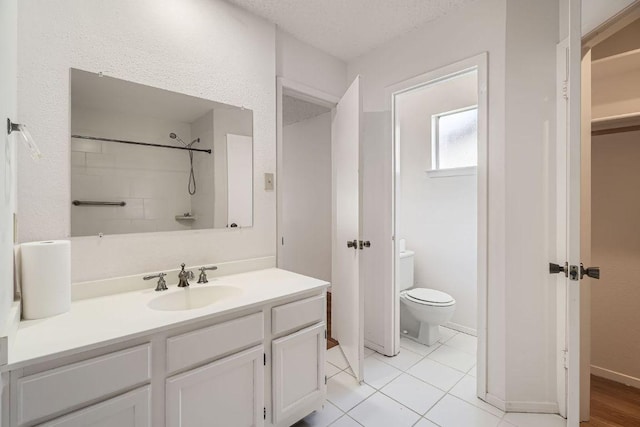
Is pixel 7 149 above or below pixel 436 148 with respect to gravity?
below

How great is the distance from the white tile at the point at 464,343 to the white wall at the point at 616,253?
2.48 ft

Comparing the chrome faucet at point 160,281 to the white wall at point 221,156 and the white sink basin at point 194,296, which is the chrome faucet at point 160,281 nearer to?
the white sink basin at point 194,296

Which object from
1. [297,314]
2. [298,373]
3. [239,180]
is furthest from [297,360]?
[239,180]

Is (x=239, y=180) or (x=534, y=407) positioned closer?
(x=534, y=407)

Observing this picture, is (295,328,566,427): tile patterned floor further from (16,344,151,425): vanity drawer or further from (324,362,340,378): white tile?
(16,344,151,425): vanity drawer

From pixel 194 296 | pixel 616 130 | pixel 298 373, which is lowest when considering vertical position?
pixel 298 373

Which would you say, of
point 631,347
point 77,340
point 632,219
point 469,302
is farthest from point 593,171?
point 77,340

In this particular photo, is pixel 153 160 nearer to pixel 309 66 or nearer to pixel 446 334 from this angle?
pixel 309 66

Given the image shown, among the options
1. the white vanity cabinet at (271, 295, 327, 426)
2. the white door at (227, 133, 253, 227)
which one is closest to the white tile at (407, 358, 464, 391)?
the white vanity cabinet at (271, 295, 327, 426)

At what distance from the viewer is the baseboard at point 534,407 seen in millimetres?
1659

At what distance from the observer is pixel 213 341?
3.86 feet

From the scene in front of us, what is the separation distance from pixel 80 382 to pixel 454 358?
239 cm

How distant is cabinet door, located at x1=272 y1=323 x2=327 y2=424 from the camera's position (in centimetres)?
139

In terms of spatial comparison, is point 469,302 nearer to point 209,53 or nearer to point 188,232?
point 188,232
